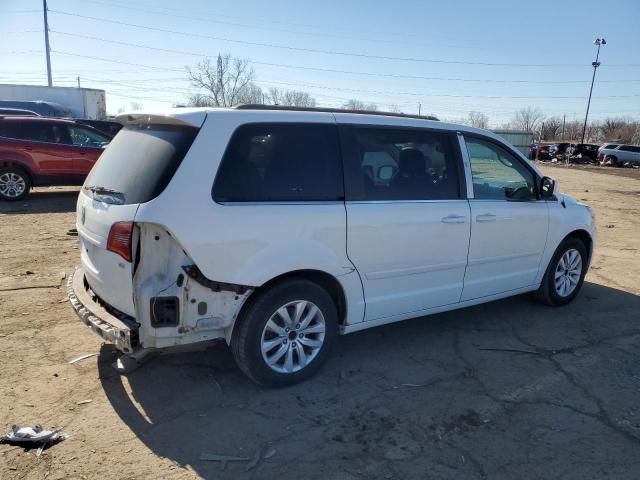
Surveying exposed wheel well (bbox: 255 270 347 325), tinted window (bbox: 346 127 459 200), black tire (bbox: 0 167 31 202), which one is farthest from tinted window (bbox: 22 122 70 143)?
exposed wheel well (bbox: 255 270 347 325)

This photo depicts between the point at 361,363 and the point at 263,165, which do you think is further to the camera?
the point at 361,363

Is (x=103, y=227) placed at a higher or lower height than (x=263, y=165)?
lower

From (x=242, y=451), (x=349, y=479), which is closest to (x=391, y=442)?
(x=349, y=479)

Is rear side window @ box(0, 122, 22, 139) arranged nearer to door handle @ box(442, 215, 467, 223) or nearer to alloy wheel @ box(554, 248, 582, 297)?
door handle @ box(442, 215, 467, 223)

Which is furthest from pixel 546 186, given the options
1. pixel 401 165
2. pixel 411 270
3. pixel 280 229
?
pixel 280 229

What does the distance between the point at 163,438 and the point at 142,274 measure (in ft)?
3.25

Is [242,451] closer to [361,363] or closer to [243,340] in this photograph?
[243,340]

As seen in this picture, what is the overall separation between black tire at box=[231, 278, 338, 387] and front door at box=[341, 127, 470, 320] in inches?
15.8

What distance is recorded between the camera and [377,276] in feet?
12.5

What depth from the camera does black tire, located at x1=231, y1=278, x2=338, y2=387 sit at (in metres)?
3.31

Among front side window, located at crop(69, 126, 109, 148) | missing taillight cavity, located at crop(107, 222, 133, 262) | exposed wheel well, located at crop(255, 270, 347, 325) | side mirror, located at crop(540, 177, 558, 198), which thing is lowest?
exposed wheel well, located at crop(255, 270, 347, 325)

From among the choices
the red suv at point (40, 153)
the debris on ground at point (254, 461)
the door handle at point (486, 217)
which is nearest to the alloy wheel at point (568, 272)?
the door handle at point (486, 217)

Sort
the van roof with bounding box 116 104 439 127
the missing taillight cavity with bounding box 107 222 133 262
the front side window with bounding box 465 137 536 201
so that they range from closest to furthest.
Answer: the missing taillight cavity with bounding box 107 222 133 262
the van roof with bounding box 116 104 439 127
the front side window with bounding box 465 137 536 201

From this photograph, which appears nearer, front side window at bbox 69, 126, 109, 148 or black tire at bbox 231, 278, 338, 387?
black tire at bbox 231, 278, 338, 387
